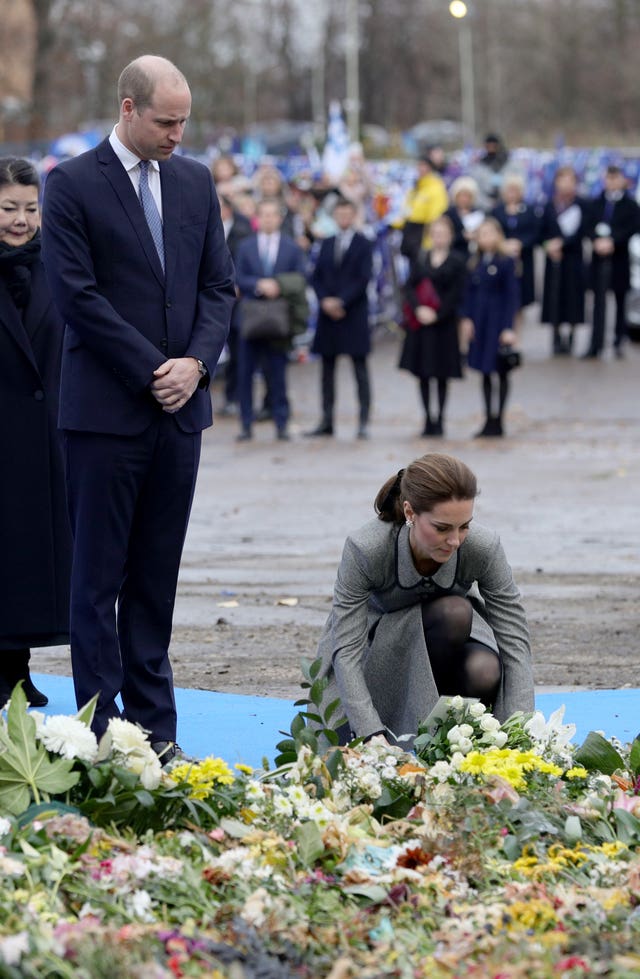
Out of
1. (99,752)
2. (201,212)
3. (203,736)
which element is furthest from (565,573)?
(99,752)

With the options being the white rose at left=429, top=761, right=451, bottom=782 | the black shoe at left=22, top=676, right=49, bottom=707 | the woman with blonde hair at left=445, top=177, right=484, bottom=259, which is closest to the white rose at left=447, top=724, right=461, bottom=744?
the white rose at left=429, top=761, right=451, bottom=782

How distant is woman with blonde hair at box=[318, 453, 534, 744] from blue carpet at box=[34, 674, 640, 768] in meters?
0.58

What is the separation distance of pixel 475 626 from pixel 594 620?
273 cm

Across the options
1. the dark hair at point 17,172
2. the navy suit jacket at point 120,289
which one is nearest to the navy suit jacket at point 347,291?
the dark hair at point 17,172

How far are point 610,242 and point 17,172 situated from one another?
14715 mm

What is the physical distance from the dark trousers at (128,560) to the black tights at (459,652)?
906 mm

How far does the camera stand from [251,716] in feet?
20.9

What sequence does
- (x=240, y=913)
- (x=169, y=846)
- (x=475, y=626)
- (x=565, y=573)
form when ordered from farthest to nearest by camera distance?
(x=565, y=573), (x=475, y=626), (x=169, y=846), (x=240, y=913)

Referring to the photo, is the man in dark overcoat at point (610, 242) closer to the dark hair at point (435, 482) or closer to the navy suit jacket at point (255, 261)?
the navy suit jacket at point (255, 261)

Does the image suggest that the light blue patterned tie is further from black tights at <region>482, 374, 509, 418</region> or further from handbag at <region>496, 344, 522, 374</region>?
black tights at <region>482, 374, 509, 418</region>

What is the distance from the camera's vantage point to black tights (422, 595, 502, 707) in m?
5.41

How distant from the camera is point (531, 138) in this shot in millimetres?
63438

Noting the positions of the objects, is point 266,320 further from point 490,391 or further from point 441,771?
point 441,771

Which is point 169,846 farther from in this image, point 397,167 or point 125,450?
point 397,167
